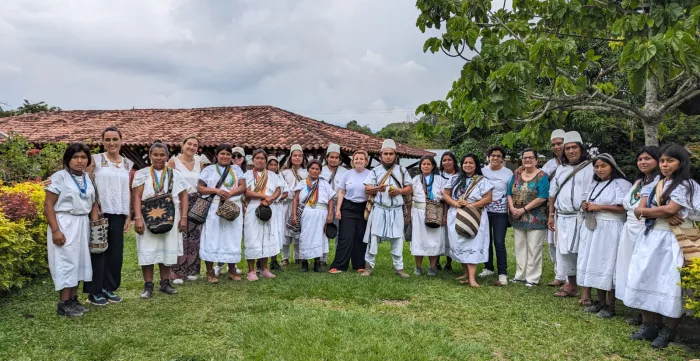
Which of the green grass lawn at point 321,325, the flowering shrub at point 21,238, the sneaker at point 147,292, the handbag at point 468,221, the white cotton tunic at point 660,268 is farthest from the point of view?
the handbag at point 468,221

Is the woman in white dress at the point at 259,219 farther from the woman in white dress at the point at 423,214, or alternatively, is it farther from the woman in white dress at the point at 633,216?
the woman in white dress at the point at 633,216

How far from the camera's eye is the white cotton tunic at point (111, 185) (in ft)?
15.2

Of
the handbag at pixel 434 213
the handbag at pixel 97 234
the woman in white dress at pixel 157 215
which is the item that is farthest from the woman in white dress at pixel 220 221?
the handbag at pixel 434 213

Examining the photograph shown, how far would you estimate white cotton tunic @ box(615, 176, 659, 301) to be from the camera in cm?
415

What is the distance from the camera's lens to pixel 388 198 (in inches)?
244

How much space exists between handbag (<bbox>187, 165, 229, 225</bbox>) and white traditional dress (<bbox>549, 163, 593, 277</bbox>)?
4.05 m

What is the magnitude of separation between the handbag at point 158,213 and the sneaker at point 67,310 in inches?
39.0

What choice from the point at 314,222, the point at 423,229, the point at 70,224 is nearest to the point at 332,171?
the point at 314,222

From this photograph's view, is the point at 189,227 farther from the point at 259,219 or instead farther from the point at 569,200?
the point at 569,200

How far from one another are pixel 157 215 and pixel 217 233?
954 mm

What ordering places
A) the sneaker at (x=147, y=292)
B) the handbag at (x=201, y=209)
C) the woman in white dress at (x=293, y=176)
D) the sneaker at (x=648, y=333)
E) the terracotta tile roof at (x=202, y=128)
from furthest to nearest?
the terracotta tile roof at (x=202, y=128) → the woman in white dress at (x=293, y=176) → the handbag at (x=201, y=209) → the sneaker at (x=147, y=292) → the sneaker at (x=648, y=333)

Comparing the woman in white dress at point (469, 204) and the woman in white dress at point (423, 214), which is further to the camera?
the woman in white dress at point (423, 214)

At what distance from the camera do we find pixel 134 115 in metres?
19.5

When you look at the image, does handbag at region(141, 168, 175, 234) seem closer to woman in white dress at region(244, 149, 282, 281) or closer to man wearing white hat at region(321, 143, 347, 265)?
woman in white dress at region(244, 149, 282, 281)
